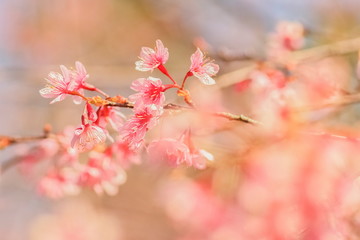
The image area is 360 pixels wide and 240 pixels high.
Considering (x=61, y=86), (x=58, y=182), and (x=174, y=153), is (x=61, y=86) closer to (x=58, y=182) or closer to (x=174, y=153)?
(x=174, y=153)

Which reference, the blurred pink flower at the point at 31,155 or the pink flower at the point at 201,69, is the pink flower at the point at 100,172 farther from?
the pink flower at the point at 201,69

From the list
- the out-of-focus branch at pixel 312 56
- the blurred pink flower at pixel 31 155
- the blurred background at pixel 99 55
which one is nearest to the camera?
the blurred pink flower at pixel 31 155

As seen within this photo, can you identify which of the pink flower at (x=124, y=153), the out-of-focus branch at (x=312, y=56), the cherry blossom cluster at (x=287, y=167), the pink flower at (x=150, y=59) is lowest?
the pink flower at (x=150, y=59)

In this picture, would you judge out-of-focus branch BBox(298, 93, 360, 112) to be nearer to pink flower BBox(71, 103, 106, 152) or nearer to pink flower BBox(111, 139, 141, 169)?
pink flower BBox(111, 139, 141, 169)

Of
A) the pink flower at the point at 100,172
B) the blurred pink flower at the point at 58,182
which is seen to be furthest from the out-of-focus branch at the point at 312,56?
the blurred pink flower at the point at 58,182

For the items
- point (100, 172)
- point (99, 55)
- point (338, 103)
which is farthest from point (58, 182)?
point (99, 55)

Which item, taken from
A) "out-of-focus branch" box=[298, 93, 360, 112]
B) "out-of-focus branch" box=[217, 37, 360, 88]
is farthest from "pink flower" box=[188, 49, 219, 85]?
"out-of-focus branch" box=[217, 37, 360, 88]
